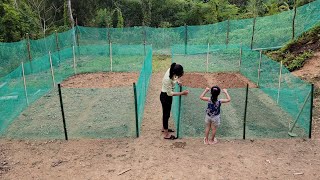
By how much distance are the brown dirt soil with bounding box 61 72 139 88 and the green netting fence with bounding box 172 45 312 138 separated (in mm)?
3146

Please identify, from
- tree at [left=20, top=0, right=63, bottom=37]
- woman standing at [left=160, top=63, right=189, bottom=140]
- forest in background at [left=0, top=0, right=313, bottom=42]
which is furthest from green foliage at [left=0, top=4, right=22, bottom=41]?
woman standing at [left=160, top=63, right=189, bottom=140]

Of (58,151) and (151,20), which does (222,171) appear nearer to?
(58,151)

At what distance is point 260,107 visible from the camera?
8703 millimetres

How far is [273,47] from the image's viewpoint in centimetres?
1530

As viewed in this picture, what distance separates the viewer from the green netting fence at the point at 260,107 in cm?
704

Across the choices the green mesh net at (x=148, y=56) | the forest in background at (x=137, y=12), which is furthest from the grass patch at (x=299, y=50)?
the forest in background at (x=137, y=12)

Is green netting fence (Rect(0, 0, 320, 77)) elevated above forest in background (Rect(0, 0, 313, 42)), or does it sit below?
below

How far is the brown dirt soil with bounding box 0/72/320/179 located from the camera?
18.4ft

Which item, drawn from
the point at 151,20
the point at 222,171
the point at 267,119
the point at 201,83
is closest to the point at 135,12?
the point at 151,20

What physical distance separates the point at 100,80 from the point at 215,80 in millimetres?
4496

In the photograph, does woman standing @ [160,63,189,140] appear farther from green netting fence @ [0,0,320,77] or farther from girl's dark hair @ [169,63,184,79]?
green netting fence @ [0,0,320,77]

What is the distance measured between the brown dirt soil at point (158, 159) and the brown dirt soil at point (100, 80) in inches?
187

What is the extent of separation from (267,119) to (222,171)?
9.24 feet

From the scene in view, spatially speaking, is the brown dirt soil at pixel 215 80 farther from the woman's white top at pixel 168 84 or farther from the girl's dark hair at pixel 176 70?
the girl's dark hair at pixel 176 70
